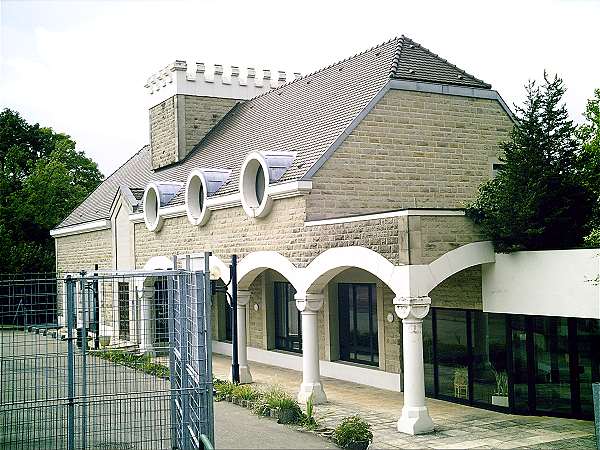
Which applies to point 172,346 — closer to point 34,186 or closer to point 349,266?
point 349,266

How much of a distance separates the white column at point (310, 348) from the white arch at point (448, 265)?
336 centimetres

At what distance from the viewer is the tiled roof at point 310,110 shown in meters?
18.9

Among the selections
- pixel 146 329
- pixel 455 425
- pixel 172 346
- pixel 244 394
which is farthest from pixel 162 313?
pixel 455 425

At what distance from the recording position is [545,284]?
1353 centimetres

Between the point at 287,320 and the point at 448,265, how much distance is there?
31.9 ft

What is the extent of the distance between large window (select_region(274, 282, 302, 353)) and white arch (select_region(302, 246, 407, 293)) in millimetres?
6026

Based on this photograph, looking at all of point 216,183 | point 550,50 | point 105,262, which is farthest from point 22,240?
point 550,50

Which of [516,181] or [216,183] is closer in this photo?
[516,181]

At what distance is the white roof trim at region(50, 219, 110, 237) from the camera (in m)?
29.8

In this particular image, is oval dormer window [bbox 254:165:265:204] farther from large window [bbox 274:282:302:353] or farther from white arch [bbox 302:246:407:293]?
large window [bbox 274:282:302:353]

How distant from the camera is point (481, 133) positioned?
19.8 meters

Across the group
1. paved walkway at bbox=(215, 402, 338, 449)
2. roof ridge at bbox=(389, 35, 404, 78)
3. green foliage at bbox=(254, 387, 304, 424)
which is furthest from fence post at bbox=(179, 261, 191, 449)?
roof ridge at bbox=(389, 35, 404, 78)

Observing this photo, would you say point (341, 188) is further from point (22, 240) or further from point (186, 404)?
point (22, 240)

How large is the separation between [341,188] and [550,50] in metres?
5.53
